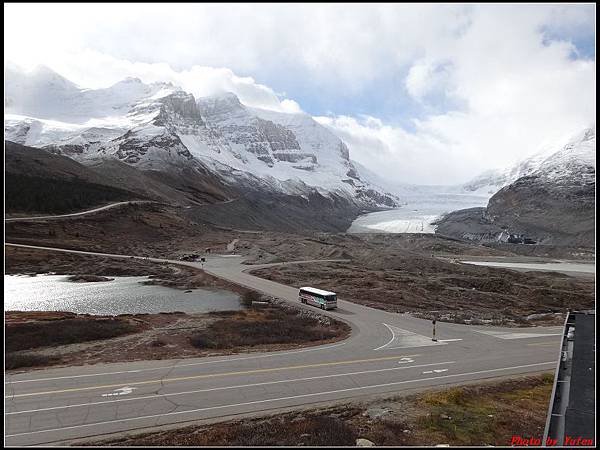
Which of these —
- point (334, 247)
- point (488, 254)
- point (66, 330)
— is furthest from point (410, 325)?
point (488, 254)

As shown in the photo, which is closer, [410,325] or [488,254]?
[410,325]

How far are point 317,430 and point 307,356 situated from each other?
1030 cm

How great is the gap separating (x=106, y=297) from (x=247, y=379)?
40.5 m

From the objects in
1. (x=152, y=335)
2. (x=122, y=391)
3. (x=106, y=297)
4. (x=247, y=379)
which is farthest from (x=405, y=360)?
(x=106, y=297)

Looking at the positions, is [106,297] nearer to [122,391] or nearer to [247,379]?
[122,391]

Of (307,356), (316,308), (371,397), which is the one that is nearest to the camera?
(371,397)

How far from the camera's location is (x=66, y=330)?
32.1m

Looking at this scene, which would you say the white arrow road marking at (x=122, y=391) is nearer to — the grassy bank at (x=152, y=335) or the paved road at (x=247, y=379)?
the paved road at (x=247, y=379)

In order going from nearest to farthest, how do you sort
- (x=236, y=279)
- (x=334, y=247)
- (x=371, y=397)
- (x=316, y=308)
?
(x=371, y=397) < (x=316, y=308) < (x=236, y=279) < (x=334, y=247)

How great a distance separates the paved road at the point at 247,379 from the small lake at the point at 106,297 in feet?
76.7

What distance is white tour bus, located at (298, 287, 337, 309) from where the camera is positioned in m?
45.3

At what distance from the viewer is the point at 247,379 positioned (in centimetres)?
2297

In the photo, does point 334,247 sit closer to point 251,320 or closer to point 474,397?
point 251,320

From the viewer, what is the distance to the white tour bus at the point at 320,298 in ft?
149
